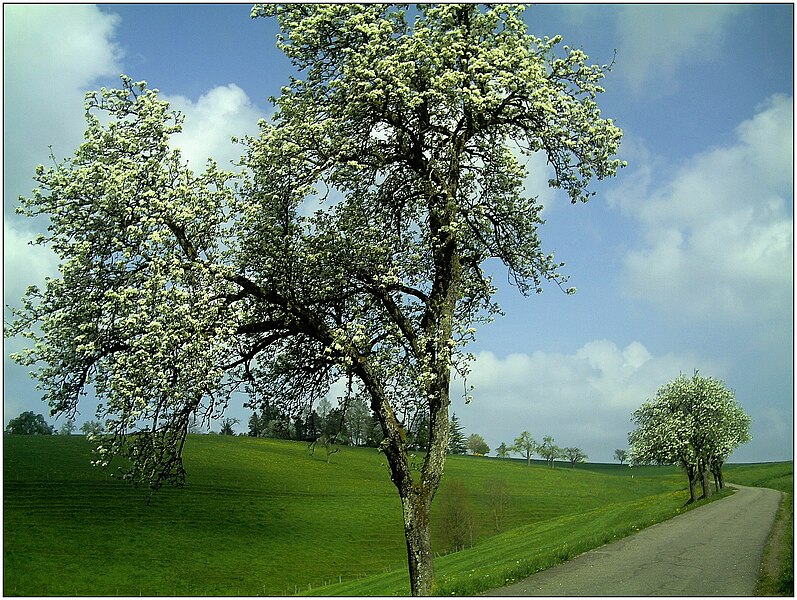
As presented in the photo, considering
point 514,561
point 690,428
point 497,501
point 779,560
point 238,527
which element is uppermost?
point 690,428

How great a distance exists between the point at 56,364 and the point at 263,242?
6485 mm

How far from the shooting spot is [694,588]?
20250 mm

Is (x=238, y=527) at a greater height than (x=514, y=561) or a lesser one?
lesser

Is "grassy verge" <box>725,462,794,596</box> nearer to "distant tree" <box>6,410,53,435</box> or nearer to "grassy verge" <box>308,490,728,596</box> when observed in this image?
"grassy verge" <box>308,490,728,596</box>

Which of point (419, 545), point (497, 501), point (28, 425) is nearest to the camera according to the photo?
point (419, 545)

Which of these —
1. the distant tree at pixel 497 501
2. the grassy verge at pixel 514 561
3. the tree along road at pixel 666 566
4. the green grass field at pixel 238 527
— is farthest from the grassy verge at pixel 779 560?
the distant tree at pixel 497 501

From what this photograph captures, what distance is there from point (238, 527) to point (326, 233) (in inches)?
2307

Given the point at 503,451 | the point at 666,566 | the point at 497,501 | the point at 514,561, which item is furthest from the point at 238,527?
the point at 503,451

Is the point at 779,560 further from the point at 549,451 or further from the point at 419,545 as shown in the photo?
the point at 549,451

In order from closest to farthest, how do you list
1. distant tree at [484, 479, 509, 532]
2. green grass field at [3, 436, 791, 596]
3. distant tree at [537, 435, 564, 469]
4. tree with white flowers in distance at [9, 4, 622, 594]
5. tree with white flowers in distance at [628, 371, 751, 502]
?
tree with white flowers in distance at [9, 4, 622, 594]
green grass field at [3, 436, 791, 596]
tree with white flowers in distance at [628, 371, 751, 502]
distant tree at [484, 479, 509, 532]
distant tree at [537, 435, 564, 469]

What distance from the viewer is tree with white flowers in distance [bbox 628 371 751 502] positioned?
60.4 metres

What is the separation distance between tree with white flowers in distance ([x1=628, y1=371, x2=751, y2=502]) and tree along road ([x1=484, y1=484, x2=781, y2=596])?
21.6 m

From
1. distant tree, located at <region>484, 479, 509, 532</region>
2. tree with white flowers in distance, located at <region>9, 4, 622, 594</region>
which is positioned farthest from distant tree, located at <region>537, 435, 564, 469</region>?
tree with white flowers in distance, located at <region>9, 4, 622, 594</region>

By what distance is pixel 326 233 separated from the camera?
20.9 m
